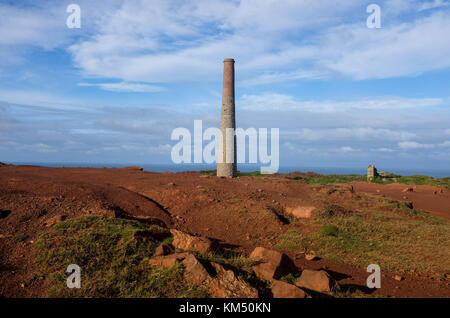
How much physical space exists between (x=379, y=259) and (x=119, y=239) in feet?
26.7

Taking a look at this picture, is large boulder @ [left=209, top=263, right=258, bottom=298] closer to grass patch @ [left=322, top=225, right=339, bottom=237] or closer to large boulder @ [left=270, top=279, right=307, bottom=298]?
large boulder @ [left=270, top=279, right=307, bottom=298]

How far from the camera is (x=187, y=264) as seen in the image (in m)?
7.48

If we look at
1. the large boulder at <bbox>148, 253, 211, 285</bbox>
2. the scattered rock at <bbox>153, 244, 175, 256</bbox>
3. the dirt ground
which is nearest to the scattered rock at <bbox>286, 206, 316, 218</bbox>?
the dirt ground

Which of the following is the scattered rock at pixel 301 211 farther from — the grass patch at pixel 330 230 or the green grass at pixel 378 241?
the grass patch at pixel 330 230

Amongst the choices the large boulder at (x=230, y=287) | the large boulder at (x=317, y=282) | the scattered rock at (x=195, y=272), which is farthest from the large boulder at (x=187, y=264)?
the large boulder at (x=317, y=282)

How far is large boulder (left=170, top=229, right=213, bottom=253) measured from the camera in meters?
9.47

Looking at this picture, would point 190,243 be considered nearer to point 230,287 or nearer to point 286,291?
point 230,287

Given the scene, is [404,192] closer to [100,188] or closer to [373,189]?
[373,189]

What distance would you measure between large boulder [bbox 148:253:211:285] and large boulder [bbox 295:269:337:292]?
2236 mm

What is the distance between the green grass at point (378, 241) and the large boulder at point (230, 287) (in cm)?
506

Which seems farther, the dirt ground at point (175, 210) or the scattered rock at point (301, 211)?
the scattered rock at point (301, 211)

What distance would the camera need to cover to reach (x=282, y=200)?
17203mm

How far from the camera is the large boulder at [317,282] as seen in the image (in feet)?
24.4

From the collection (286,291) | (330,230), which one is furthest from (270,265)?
(330,230)
